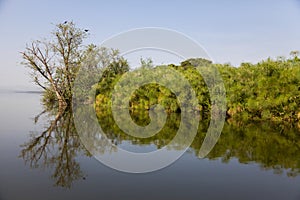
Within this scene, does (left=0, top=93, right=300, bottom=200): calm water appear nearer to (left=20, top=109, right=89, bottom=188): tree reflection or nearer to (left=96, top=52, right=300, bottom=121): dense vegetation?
(left=20, top=109, right=89, bottom=188): tree reflection

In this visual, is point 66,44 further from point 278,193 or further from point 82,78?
point 278,193

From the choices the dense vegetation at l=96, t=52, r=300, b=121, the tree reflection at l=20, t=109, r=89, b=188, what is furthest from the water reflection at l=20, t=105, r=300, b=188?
the dense vegetation at l=96, t=52, r=300, b=121

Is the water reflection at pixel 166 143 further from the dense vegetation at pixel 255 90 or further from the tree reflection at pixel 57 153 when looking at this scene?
the dense vegetation at pixel 255 90

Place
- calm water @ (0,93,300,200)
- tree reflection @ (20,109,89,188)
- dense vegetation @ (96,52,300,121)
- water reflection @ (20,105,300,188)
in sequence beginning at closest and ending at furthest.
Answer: calm water @ (0,93,300,200)
tree reflection @ (20,109,89,188)
water reflection @ (20,105,300,188)
dense vegetation @ (96,52,300,121)

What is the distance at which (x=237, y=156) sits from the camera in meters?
8.24

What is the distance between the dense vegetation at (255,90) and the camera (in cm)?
1575

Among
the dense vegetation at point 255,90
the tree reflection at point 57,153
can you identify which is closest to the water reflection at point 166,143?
the tree reflection at point 57,153

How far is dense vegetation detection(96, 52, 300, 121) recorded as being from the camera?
51.7 ft

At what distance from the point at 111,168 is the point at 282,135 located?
7.23 meters

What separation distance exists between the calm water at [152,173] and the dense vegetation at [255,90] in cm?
610

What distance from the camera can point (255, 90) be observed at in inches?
682

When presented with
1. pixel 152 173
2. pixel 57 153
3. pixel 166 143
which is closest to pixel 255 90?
pixel 166 143

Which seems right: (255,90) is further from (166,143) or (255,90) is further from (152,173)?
(152,173)

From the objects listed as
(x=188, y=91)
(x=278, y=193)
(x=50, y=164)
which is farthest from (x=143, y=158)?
(x=188, y=91)
